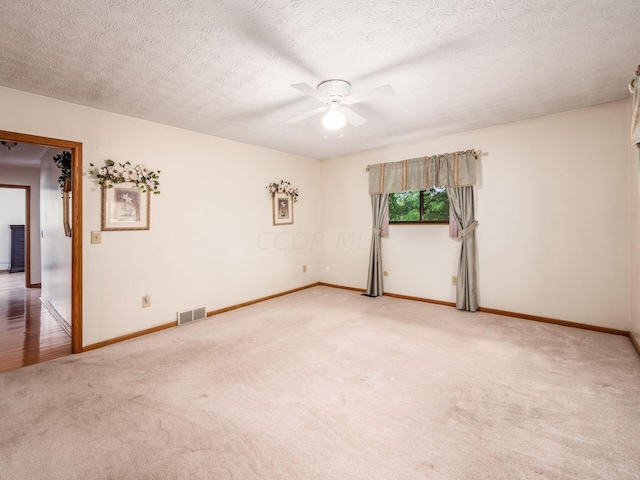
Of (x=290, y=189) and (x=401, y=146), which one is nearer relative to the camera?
(x=401, y=146)

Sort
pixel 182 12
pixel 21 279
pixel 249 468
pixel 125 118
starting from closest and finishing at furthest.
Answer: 1. pixel 249 468
2. pixel 182 12
3. pixel 125 118
4. pixel 21 279

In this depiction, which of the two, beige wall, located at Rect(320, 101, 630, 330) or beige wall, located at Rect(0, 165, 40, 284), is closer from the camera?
beige wall, located at Rect(320, 101, 630, 330)

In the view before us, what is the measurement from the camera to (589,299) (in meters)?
3.42

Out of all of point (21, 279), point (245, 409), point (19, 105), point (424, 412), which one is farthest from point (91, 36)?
point (21, 279)

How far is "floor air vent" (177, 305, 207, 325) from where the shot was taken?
3.77 meters

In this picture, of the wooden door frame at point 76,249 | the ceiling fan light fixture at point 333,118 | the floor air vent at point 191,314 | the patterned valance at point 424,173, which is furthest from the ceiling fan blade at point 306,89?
the floor air vent at point 191,314

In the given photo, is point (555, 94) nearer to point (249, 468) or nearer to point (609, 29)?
point (609, 29)

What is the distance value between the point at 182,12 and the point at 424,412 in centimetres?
289

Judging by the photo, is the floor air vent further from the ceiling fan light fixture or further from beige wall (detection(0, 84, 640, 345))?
the ceiling fan light fixture

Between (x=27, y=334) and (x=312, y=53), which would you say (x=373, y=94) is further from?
(x=27, y=334)

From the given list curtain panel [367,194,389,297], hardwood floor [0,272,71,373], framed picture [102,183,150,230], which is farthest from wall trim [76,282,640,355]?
framed picture [102,183,150,230]

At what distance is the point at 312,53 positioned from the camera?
7.02 feet

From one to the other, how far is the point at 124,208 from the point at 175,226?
593 millimetres

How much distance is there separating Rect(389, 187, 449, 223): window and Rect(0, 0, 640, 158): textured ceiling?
1.46 metres
